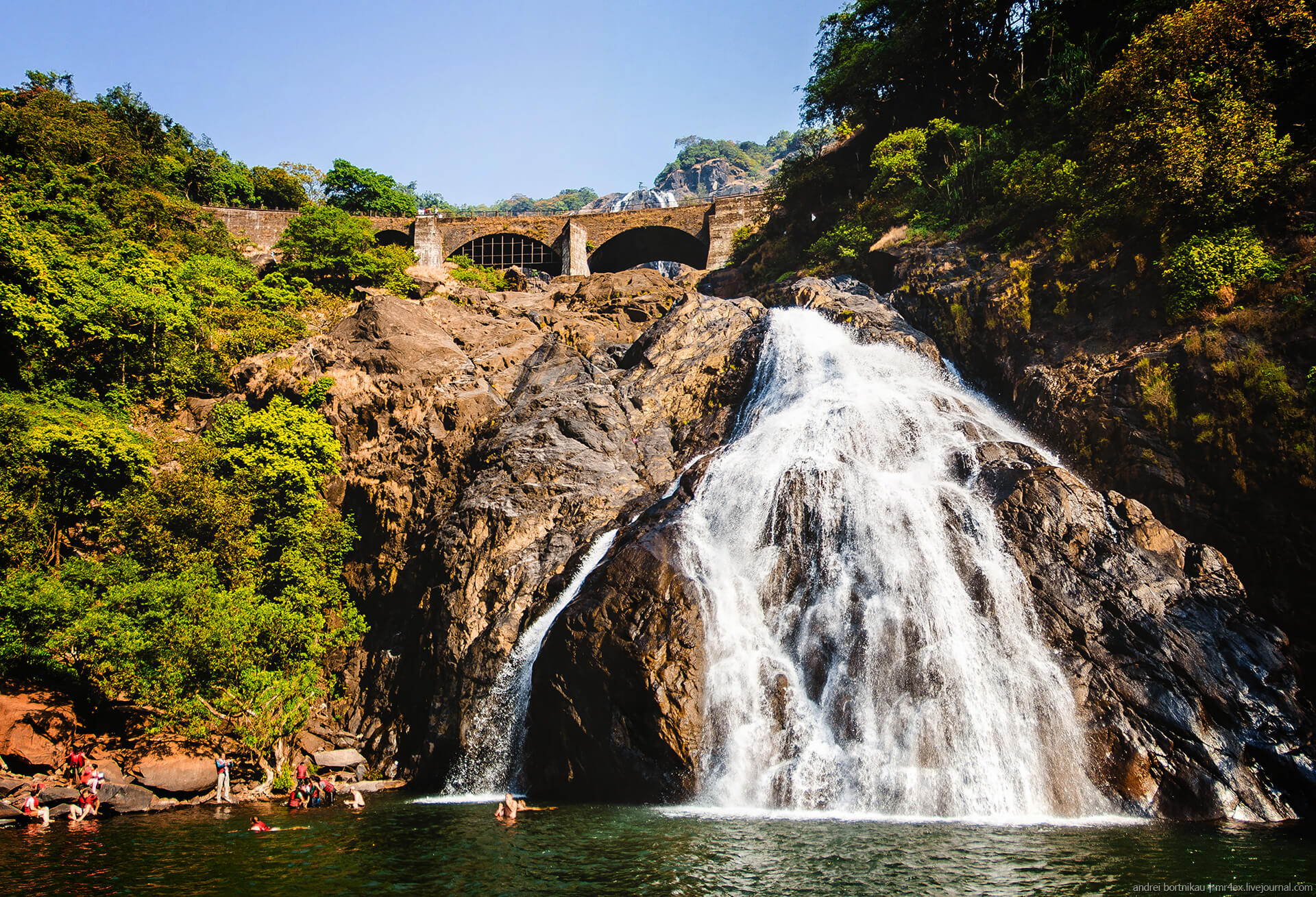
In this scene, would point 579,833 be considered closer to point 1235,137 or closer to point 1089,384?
point 1089,384

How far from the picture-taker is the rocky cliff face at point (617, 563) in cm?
1584

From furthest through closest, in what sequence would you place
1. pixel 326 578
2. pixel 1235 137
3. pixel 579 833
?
pixel 326 578
pixel 1235 137
pixel 579 833

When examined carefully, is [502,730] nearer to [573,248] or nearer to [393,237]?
[573,248]

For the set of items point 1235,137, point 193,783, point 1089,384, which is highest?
point 1235,137

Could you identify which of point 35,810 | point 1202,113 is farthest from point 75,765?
point 1202,113

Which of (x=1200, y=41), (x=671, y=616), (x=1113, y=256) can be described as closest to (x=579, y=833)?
(x=671, y=616)

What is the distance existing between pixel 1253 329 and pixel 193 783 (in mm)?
32731

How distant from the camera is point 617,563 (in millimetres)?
19922

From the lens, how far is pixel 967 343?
97.2 feet

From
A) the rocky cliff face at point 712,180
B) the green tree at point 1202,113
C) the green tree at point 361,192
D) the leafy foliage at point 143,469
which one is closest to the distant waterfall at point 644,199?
the rocky cliff face at point 712,180

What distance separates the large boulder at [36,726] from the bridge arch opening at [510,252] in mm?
43613

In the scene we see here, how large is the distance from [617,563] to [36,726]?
16.9 metres

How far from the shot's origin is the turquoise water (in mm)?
10469

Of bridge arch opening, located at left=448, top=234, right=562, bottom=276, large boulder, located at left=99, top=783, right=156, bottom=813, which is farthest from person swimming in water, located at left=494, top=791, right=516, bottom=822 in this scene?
bridge arch opening, located at left=448, top=234, right=562, bottom=276
